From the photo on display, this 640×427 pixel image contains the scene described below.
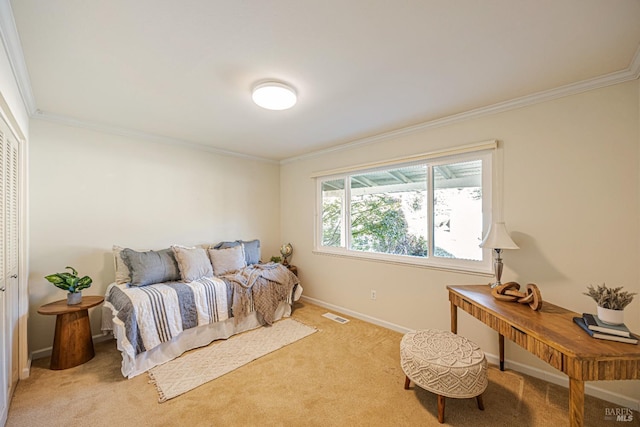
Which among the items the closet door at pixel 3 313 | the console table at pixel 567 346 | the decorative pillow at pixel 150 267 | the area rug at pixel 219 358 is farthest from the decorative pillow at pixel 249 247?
the console table at pixel 567 346

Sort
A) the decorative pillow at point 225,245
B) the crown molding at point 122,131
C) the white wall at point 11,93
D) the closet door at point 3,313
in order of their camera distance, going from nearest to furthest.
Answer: the white wall at point 11,93
the closet door at point 3,313
the crown molding at point 122,131
the decorative pillow at point 225,245

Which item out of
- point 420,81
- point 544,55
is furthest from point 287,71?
point 544,55

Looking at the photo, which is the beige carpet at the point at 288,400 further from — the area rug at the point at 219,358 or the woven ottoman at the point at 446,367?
the woven ottoman at the point at 446,367

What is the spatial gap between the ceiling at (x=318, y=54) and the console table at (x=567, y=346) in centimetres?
165

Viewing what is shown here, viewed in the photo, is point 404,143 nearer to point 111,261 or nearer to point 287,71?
point 287,71

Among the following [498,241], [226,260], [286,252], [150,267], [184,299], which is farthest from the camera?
[286,252]

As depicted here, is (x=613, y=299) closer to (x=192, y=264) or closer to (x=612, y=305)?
(x=612, y=305)

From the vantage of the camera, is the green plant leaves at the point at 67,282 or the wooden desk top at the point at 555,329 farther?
the green plant leaves at the point at 67,282

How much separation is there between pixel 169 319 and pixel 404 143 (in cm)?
306

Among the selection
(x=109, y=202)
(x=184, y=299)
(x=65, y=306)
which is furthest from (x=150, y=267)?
(x=109, y=202)

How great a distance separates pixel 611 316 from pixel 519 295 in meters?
0.54

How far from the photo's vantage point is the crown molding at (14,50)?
132 centimetres

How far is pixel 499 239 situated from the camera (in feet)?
6.99

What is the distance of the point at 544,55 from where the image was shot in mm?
1673
